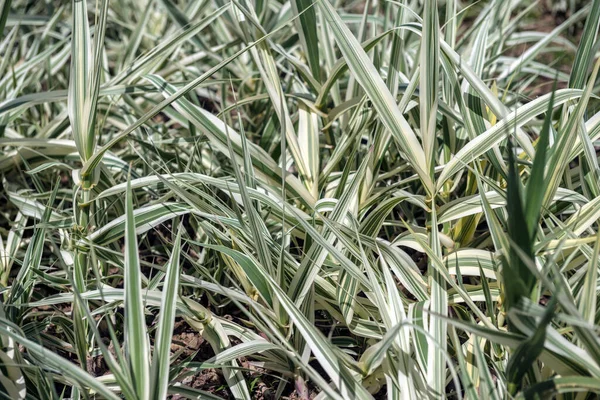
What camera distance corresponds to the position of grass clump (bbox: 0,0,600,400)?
32.8 inches

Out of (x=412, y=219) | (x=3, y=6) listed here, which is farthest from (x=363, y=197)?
(x=3, y=6)

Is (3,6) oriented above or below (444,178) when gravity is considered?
above

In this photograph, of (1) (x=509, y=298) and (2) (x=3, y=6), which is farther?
(2) (x=3, y=6)

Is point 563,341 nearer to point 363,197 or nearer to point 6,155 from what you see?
point 363,197

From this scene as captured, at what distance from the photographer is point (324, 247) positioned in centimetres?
98

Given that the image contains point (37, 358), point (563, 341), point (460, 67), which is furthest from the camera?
point (460, 67)

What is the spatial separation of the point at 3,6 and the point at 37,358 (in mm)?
687

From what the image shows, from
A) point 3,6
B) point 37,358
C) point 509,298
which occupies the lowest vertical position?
point 509,298

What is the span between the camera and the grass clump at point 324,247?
834 mm

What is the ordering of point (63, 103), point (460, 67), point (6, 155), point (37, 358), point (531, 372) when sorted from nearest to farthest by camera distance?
1. point (531, 372)
2. point (37, 358)
3. point (460, 67)
4. point (6, 155)
5. point (63, 103)

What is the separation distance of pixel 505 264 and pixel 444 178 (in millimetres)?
335

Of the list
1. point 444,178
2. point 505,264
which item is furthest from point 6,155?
point 505,264

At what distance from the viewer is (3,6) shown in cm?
126

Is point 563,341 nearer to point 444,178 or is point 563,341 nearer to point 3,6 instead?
point 444,178
